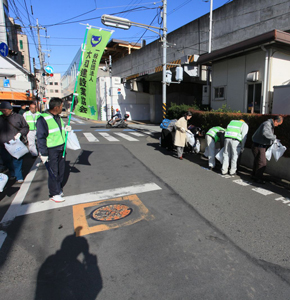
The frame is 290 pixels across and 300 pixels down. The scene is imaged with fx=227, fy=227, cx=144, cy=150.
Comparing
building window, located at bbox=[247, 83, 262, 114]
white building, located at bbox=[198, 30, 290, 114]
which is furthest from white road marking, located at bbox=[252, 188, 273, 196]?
building window, located at bbox=[247, 83, 262, 114]

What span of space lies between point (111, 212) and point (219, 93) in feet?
33.2

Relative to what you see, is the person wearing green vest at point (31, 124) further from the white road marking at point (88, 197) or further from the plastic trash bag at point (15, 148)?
the white road marking at point (88, 197)

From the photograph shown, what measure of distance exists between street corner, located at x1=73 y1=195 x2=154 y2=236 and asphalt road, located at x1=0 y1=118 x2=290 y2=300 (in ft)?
0.06

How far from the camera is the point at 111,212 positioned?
403 centimetres

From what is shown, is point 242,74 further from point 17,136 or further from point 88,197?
point 17,136

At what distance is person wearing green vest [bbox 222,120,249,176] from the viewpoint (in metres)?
5.93

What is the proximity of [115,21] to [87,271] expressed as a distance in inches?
463

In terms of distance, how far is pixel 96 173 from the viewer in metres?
6.43

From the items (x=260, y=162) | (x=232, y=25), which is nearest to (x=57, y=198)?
(x=260, y=162)

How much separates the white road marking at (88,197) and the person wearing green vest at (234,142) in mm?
2191

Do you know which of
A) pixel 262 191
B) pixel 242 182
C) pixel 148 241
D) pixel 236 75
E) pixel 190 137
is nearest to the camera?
pixel 148 241

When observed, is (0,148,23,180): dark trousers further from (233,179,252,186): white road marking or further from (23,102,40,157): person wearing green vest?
(233,179,252,186): white road marking

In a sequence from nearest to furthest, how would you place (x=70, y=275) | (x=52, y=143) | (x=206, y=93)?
(x=70, y=275)
(x=52, y=143)
(x=206, y=93)

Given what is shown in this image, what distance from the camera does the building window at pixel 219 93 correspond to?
38.8 ft
